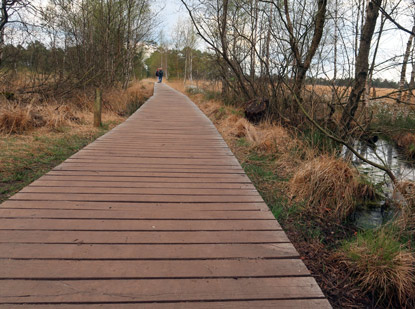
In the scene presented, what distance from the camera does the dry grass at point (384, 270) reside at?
2.23 m

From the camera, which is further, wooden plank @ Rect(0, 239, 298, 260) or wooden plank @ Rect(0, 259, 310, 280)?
wooden plank @ Rect(0, 239, 298, 260)

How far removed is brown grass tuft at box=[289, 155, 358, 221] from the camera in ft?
12.6

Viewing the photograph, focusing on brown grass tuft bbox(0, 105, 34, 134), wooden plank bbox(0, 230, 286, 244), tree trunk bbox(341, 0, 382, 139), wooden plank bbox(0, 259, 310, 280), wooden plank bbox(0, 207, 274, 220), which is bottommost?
wooden plank bbox(0, 259, 310, 280)

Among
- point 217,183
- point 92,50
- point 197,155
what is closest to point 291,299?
point 217,183

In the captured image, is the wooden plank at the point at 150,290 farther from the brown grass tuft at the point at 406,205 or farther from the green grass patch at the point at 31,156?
the brown grass tuft at the point at 406,205

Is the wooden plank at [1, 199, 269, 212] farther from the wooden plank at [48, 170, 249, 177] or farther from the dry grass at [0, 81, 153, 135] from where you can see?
the dry grass at [0, 81, 153, 135]

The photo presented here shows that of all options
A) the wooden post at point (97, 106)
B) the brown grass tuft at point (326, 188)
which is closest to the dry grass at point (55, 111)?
the wooden post at point (97, 106)

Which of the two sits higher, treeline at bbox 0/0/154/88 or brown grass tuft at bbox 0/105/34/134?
treeline at bbox 0/0/154/88

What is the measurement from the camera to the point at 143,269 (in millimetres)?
1926

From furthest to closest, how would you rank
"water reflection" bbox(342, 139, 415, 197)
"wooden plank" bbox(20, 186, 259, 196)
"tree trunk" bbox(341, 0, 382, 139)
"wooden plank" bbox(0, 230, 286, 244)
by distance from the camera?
1. "tree trunk" bbox(341, 0, 382, 139)
2. "water reflection" bbox(342, 139, 415, 197)
3. "wooden plank" bbox(20, 186, 259, 196)
4. "wooden plank" bbox(0, 230, 286, 244)

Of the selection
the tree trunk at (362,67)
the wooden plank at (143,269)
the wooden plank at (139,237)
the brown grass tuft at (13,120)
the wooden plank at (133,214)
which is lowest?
the wooden plank at (143,269)

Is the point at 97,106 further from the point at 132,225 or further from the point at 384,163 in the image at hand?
the point at 384,163

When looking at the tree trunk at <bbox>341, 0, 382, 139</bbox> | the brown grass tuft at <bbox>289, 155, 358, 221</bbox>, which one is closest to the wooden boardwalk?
the brown grass tuft at <bbox>289, 155, 358, 221</bbox>

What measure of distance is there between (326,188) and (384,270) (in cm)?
175
